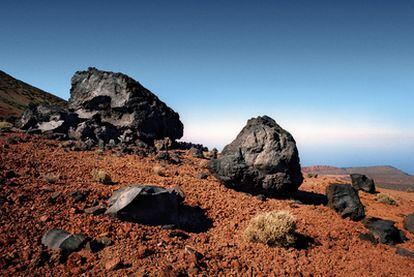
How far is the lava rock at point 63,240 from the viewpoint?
740cm

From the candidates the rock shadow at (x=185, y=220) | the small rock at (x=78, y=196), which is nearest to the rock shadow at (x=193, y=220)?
the rock shadow at (x=185, y=220)

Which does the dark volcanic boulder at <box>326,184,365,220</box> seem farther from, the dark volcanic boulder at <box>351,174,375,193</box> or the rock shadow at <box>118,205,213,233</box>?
the dark volcanic boulder at <box>351,174,375,193</box>

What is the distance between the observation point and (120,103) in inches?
897

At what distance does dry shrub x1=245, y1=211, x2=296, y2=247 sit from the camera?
9.48 m

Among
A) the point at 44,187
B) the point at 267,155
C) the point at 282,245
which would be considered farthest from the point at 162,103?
the point at 282,245

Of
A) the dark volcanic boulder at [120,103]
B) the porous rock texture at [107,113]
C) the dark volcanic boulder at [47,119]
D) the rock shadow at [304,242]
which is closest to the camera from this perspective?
the rock shadow at [304,242]

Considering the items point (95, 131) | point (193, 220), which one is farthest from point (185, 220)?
point (95, 131)

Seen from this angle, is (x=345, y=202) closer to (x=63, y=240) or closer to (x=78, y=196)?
(x=78, y=196)

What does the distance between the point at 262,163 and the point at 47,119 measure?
1666cm

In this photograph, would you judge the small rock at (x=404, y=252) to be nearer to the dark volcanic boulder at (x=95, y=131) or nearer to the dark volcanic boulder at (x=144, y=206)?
the dark volcanic boulder at (x=144, y=206)

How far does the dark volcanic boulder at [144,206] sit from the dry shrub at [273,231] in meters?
2.77

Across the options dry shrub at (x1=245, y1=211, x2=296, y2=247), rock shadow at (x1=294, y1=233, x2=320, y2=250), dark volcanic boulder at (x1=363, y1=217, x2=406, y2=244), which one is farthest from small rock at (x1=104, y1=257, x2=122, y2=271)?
dark volcanic boulder at (x1=363, y1=217, x2=406, y2=244)

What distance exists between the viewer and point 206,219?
10781mm

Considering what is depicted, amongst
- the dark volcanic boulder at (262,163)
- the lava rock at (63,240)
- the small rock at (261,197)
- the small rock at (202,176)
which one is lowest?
the lava rock at (63,240)
